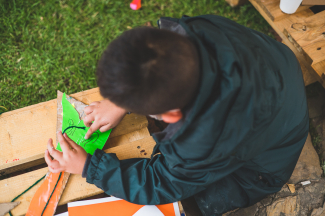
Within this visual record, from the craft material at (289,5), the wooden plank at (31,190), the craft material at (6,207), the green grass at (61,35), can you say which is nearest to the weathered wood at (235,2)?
the green grass at (61,35)

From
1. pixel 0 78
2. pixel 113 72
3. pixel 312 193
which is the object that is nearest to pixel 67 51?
pixel 0 78

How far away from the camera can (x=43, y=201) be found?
1.19m

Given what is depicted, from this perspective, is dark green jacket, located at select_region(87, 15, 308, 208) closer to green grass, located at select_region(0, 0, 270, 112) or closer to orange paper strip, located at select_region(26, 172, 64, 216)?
orange paper strip, located at select_region(26, 172, 64, 216)

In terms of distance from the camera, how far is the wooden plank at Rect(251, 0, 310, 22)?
5.28 ft

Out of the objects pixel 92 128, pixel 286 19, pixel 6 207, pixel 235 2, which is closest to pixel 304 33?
pixel 286 19

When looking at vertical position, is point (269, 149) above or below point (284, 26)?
below

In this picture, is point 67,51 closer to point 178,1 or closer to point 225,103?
point 178,1

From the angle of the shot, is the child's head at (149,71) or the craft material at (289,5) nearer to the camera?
the child's head at (149,71)

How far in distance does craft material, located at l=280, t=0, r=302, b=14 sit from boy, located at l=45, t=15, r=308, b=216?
0.62 m

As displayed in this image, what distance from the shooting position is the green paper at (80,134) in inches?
50.2

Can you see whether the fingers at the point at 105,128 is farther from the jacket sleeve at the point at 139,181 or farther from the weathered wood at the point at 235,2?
the weathered wood at the point at 235,2

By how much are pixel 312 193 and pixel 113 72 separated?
154cm

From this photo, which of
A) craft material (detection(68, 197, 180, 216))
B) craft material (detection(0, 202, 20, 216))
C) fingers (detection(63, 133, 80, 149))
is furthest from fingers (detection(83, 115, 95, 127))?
craft material (detection(0, 202, 20, 216))

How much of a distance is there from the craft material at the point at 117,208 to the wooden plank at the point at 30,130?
0.34m
